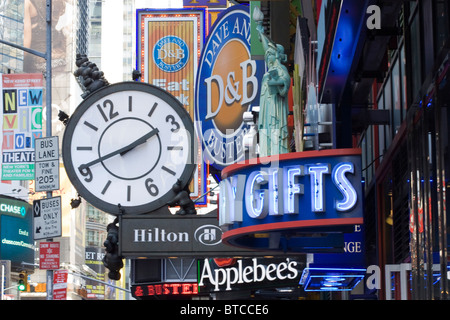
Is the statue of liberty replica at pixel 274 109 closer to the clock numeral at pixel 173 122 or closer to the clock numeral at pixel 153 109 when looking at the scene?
the clock numeral at pixel 173 122

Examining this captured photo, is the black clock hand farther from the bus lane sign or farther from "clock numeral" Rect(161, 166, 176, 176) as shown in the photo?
the bus lane sign

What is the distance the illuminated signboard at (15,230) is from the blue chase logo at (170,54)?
6805cm

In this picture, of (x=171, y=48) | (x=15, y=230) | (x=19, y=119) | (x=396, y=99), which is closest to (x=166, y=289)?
(x=396, y=99)

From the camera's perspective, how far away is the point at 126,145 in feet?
59.3

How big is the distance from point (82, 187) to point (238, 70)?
815 centimetres

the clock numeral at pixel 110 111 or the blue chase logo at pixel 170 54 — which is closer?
the clock numeral at pixel 110 111

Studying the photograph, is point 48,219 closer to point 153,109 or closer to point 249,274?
point 153,109

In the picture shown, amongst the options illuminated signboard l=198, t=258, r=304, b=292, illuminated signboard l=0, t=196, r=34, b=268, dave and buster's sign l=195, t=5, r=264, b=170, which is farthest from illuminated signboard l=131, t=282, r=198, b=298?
illuminated signboard l=0, t=196, r=34, b=268

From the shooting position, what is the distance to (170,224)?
16.6 m

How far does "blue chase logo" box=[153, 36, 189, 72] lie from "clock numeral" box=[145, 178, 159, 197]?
43.2 feet

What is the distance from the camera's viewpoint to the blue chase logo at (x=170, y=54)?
30.4 m

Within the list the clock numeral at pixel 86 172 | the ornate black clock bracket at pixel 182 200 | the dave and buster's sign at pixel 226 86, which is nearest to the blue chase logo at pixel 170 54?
the dave and buster's sign at pixel 226 86

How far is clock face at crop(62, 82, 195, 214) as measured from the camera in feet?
57.7
